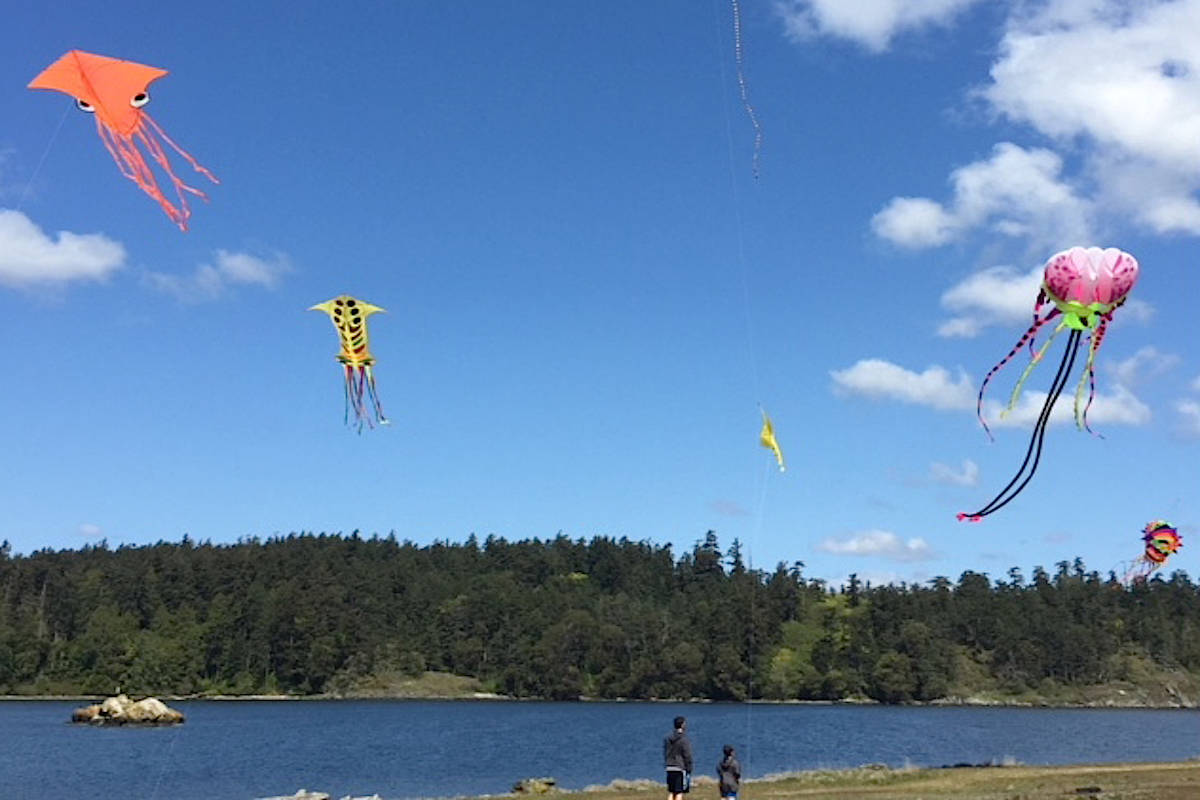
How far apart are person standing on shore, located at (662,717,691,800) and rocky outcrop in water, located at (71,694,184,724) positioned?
111033 mm

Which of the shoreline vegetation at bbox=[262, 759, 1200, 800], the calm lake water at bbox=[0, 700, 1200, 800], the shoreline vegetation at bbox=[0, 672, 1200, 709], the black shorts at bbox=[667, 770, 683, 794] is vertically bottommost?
the calm lake water at bbox=[0, 700, 1200, 800]

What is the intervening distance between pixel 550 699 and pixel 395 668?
1056 inches

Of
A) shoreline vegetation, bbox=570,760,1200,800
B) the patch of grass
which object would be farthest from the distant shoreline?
shoreline vegetation, bbox=570,760,1200,800

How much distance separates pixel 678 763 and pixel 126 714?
4517 inches

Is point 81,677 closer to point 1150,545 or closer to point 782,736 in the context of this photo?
point 782,736

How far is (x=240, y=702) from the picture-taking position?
174 m

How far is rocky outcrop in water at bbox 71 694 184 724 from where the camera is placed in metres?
120

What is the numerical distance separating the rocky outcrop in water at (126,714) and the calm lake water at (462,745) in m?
3.68

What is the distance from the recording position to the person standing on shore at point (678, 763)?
22922 mm

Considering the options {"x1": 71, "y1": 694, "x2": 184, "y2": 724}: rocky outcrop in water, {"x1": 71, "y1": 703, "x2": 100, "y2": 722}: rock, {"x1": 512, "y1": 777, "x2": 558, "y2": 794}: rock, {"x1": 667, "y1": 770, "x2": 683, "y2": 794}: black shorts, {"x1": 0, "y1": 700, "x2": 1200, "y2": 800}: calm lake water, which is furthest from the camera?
{"x1": 71, "y1": 703, "x2": 100, "y2": 722}: rock

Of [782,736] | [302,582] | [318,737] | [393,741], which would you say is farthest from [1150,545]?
[302,582]

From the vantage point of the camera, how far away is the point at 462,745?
303ft

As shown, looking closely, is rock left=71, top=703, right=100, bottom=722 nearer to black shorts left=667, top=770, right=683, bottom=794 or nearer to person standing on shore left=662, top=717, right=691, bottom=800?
person standing on shore left=662, top=717, right=691, bottom=800

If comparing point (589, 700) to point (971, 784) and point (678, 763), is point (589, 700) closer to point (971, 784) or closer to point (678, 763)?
point (971, 784)
